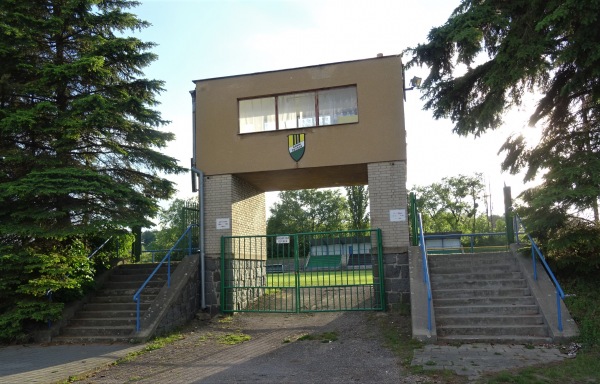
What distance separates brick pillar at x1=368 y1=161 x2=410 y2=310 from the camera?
11.2 metres

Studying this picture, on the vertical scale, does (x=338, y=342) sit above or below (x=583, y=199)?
below

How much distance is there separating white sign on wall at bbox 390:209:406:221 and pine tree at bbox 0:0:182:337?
5563 mm

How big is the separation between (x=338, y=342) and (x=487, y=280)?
361cm

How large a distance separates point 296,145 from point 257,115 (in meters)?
1.55

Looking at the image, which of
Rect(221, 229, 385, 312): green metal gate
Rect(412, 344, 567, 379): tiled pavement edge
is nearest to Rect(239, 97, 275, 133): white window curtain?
Rect(221, 229, 385, 312): green metal gate

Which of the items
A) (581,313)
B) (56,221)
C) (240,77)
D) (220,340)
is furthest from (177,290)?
(581,313)

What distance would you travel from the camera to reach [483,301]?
31.1 feet

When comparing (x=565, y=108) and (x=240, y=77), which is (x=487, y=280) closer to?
(x=565, y=108)

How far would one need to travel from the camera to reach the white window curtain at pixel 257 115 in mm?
12875

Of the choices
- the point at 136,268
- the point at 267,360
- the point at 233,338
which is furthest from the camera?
the point at 136,268

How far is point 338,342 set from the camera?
8.89 meters

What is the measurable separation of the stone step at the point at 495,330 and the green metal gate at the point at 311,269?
8.34ft

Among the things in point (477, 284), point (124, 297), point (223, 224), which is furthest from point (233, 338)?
point (477, 284)

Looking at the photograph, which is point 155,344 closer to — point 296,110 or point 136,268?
point 136,268
